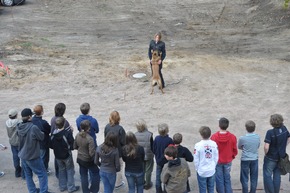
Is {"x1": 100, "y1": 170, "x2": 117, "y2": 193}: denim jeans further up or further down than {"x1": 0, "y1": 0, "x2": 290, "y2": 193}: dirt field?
further down

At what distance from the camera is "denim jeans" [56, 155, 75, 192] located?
8430 millimetres

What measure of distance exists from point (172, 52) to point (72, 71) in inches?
170

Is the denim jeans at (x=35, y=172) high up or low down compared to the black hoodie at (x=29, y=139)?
down

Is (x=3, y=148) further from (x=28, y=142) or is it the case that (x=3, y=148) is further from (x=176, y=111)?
(x=176, y=111)

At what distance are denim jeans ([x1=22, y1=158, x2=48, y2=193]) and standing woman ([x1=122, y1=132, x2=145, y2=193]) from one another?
1.65 meters

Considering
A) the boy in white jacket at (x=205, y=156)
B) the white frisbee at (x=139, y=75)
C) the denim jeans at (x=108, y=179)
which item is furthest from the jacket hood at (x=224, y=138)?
the white frisbee at (x=139, y=75)

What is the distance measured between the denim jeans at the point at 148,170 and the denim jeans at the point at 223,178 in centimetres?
125

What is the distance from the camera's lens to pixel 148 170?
340 inches

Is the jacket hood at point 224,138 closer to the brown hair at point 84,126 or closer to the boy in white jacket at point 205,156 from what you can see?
the boy in white jacket at point 205,156

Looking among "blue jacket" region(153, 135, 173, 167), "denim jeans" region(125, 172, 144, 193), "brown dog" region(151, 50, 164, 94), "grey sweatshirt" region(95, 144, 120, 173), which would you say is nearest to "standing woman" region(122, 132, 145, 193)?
"denim jeans" region(125, 172, 144, 193)

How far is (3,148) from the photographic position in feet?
35.0

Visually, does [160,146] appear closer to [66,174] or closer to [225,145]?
[225,145]

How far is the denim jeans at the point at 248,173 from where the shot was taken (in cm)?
826

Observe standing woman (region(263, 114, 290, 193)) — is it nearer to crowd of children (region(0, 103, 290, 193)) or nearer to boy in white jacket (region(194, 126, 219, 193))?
crowd of children (region(0, 103, 290, 193))
